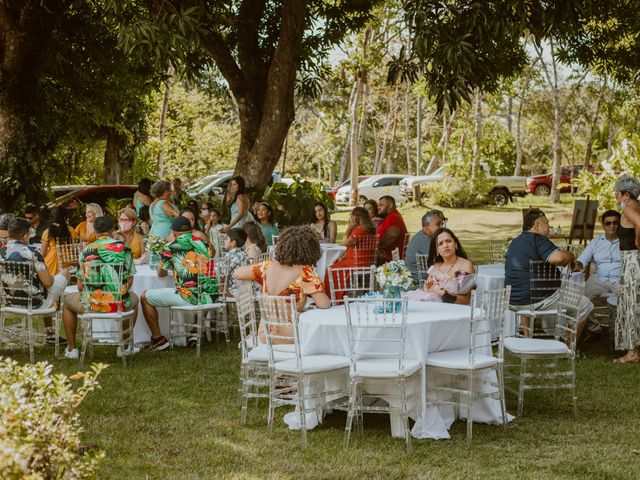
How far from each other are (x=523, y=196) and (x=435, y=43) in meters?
27.6

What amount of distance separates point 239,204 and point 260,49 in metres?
3.19

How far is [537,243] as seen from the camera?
8.88 metres

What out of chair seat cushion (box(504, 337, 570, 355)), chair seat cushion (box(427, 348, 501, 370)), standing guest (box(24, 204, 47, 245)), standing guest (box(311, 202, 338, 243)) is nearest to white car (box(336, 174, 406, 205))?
standing guest (box(311, 202, 338, 243))

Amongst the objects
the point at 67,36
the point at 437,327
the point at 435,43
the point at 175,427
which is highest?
the point at 67,36

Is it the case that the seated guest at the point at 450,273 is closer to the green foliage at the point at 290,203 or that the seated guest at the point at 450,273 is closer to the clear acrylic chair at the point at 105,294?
the clear acrylic chair at the point at 105,294

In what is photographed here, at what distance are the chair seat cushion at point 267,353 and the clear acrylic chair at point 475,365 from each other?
0.99 meters

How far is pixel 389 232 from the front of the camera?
12.1m

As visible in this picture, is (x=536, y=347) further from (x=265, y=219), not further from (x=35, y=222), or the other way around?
(x=35, y=222)

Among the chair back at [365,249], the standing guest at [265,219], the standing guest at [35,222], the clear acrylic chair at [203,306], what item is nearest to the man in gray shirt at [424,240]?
the chair back at [365,249]

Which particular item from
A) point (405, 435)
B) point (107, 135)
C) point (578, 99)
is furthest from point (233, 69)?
point (578, 99)

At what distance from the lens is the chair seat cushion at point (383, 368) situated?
6.18 metres

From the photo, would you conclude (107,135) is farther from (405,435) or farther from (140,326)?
(405,435)

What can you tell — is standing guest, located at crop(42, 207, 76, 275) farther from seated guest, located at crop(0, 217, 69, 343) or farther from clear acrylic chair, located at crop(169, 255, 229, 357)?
clear acrylic chair, located at crop(169, 255, 229, 357)

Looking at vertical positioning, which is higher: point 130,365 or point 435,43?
point 435,43
